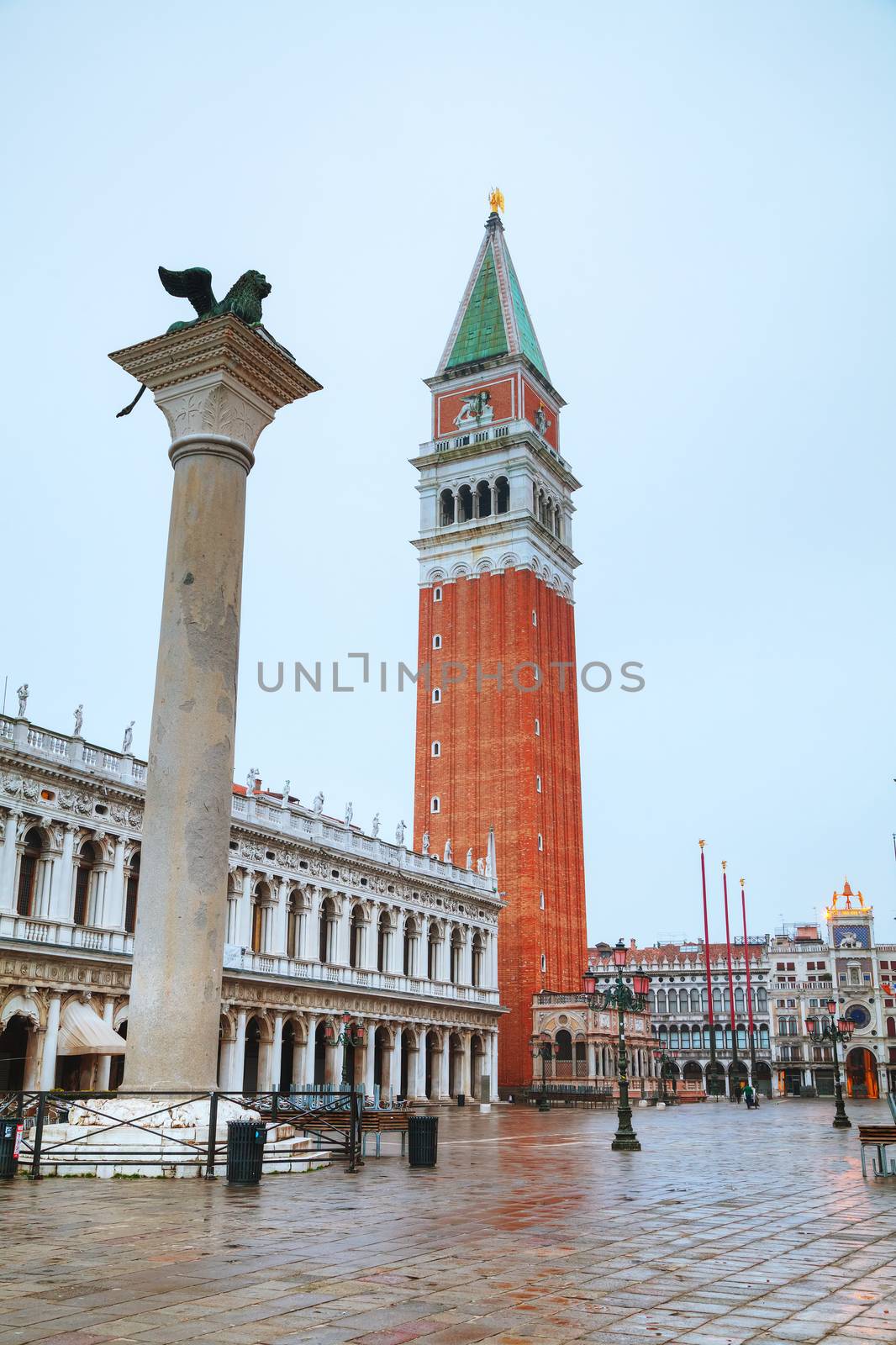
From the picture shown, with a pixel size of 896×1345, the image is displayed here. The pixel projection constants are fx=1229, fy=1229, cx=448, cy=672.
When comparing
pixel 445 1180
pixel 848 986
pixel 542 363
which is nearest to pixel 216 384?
pixel 445 1180

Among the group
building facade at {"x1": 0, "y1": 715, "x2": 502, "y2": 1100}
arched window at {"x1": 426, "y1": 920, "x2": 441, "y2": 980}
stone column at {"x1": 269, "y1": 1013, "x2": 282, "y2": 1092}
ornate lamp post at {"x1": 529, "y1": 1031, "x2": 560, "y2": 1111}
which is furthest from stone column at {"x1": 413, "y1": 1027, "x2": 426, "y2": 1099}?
ornate lamp post at {"x1": 529, "y1": 1031, "x2": 560, "y2": 1111}

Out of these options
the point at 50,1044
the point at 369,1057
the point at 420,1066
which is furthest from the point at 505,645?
the point at 50,1044

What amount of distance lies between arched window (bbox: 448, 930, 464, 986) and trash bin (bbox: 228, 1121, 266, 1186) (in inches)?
1781

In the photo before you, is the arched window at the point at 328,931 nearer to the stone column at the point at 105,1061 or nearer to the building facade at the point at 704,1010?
the stone column at the point at 105,1061

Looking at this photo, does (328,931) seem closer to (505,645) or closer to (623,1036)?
(623,1036)

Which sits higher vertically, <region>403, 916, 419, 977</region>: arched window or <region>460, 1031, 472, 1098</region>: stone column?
<region>403, 916, 419, 977</region>: arched window

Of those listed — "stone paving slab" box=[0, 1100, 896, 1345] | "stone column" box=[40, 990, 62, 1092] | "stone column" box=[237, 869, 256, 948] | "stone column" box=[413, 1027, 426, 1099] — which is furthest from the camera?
"stone column" box=[413, 1027, 426, 1099]

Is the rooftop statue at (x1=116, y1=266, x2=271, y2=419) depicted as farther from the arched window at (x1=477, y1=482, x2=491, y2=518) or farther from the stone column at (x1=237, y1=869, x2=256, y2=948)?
the arched window at (x1=477, y1=482, x2=491, y2=518)

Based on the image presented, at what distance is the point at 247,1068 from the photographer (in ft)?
149

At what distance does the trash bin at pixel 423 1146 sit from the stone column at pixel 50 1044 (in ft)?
60.7

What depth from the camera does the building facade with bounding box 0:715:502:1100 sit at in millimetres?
34719

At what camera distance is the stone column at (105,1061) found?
36.7m

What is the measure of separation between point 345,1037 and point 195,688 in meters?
33.6

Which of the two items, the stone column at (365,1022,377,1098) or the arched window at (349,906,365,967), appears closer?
the stone column at (365,1022,377,1098)
